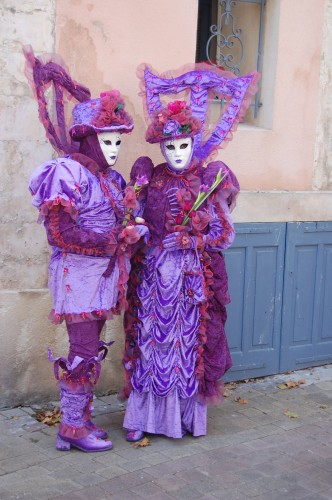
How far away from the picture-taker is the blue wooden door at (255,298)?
5.84m

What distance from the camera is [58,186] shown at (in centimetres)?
414

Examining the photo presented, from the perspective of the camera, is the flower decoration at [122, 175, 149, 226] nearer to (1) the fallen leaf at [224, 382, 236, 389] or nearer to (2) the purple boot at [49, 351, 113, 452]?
(2) the purple boot at [49, 351, 113, 452]

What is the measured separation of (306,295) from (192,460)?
84.4 inches

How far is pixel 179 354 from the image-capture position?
4707mm

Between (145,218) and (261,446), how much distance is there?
1.54 metres

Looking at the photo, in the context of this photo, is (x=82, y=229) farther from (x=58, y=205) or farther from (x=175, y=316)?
(x=175, y=316)

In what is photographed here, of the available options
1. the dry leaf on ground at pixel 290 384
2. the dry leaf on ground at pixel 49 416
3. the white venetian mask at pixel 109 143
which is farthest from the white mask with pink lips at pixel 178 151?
the dry leaf on ground at pixel 290 384

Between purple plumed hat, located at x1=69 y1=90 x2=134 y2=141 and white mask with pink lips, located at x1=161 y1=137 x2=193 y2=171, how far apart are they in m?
0.26

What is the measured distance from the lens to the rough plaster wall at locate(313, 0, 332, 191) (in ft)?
20.2

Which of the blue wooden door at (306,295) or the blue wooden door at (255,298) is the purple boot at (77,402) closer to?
the blue wooden door at (255,298)

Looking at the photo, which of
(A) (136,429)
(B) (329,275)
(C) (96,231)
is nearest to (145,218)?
(C) (96,231)

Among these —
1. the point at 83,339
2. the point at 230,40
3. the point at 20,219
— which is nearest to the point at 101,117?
the point at 20,219

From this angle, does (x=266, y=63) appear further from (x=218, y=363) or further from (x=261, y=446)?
(x=261, y=446)

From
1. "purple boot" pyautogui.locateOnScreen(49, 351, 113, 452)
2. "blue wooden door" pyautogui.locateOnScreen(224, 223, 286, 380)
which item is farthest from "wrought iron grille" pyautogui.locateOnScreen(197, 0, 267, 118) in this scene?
"purple boot" pyautogui.locateOnScreen(49, 351, 113, 452)
